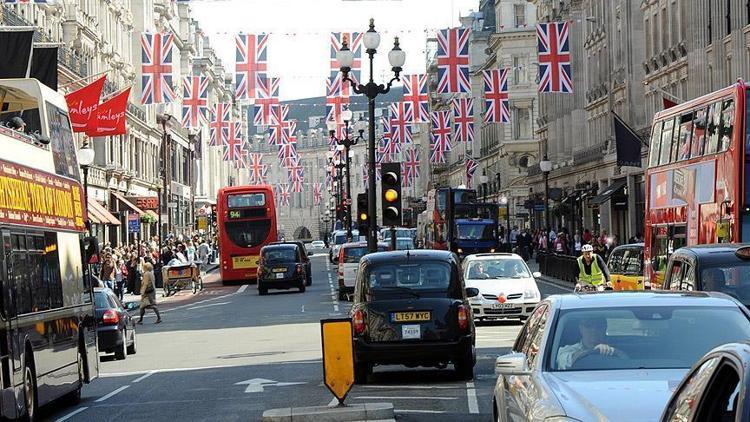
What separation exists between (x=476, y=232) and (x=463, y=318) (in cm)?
5151

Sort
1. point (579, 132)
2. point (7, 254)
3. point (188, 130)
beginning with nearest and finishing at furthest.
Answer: point (7, 254)
point (579, 132)
point (188, 130)

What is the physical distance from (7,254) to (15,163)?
120cm

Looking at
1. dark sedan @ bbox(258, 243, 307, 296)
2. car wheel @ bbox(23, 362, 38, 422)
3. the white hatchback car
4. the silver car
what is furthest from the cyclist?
dark sedan @ bbox(258, 243, 307, 296)

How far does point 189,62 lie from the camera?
13075 cm

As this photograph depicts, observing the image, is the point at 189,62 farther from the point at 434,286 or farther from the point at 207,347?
the point at 434,286

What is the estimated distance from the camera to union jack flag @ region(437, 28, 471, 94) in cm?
4950

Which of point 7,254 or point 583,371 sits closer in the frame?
point 583,371

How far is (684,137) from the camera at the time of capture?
81.2 ft

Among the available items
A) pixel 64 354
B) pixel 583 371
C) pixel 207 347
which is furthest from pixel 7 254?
pixel 207 347

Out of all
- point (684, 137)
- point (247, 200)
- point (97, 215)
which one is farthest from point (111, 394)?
point (247, 200)

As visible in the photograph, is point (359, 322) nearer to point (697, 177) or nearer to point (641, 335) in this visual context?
point (697, 177)

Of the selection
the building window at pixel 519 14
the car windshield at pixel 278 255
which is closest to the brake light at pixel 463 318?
the car windshield at pixel 278 255

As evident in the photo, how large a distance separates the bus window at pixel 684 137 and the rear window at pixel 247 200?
135ft

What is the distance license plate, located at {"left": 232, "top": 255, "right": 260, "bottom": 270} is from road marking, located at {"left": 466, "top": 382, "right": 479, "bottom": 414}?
154 ft
